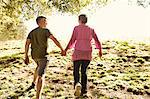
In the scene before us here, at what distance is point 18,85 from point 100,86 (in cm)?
297

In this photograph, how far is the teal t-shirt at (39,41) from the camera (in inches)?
393

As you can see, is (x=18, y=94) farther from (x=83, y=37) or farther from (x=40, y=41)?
(x=83, y=37)

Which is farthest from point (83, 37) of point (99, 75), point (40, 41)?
point (99, 75)

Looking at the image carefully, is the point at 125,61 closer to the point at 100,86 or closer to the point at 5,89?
the point at 100,86

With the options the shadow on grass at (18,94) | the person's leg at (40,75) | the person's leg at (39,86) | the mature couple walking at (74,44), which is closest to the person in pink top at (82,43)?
the mature couple walking at (74,44)

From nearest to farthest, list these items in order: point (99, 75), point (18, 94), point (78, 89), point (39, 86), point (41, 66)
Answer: point (39, 86) < point (41, 66) < point (78, 89) < point (18, 94) < point (99, 75)

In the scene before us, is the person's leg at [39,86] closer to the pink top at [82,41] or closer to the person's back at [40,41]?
the person's back at [40,41]

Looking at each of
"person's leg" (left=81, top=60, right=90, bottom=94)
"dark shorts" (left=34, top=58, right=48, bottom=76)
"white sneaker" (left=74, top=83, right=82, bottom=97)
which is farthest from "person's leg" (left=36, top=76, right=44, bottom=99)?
"person's leg" (left=81, top=60, right=90, bottom=94)

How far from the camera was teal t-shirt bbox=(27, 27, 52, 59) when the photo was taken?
999 centimetres

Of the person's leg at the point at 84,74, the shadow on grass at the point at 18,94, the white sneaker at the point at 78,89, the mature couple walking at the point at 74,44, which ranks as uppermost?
the mature couple walking at the point at 74,44

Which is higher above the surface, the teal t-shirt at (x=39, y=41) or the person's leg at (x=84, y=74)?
the teal t-shirt at (x=39, y=41)

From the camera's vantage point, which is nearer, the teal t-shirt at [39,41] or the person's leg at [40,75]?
the person's leg at [40,75]

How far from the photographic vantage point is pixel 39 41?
396 inches

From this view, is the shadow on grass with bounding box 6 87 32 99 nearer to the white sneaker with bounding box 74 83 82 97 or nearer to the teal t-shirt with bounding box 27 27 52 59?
the teal t-shirt with bounding box 27 27 52 59
